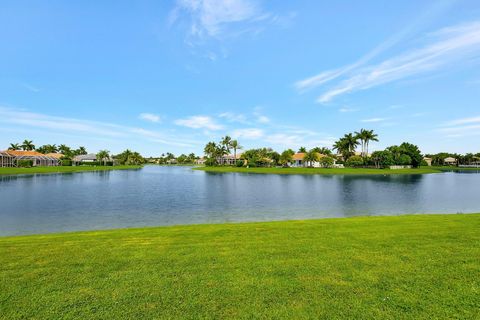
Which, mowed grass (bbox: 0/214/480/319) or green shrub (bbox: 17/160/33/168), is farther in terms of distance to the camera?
green shrub (bbox: 17/160/33/168)

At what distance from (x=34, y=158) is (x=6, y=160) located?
39.5ft

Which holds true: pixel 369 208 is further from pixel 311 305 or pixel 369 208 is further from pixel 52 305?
pixel 52 305

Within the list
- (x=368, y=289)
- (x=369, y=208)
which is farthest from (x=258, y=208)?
(x=368, y=289)

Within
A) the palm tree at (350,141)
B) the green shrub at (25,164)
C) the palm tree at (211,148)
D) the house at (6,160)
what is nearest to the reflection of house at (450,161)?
the palm tree at (350,141)

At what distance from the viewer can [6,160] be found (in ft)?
342

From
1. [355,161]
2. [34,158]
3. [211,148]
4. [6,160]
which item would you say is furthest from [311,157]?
[6,160]

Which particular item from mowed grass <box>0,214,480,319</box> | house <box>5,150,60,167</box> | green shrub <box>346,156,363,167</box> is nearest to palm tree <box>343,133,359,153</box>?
green shrub <box>346,156,363,167</box>

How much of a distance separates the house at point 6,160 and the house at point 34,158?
50.5 inches

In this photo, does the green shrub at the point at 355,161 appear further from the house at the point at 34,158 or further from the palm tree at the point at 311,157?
the house at the point at 34,158

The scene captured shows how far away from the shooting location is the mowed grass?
4988 mm

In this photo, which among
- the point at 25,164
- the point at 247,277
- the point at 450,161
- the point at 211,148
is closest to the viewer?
the point at 247,277

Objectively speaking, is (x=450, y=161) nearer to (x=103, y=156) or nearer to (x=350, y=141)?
(x=350, y=141)

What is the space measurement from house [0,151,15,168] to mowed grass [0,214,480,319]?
124 metres

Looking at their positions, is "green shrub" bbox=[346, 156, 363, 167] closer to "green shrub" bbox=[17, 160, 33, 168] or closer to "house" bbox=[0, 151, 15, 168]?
"green shrub" bbox=[17, 160, 33, 168]
